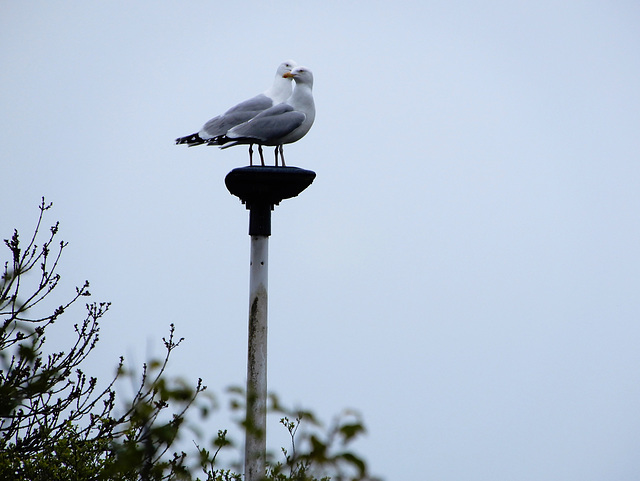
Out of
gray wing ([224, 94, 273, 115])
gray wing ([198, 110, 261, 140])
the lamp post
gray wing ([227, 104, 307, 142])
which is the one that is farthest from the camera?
gray wing ([224, 94, 273, 115])

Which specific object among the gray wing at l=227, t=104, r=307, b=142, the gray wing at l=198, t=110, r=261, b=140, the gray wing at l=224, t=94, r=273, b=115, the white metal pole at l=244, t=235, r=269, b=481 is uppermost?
the gray wing at l=224, t=94, r=273, b=115

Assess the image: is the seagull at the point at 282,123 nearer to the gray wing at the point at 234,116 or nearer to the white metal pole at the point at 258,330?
the gray wing at the point at 234,116

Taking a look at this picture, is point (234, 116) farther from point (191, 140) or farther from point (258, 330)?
point (258, 330)

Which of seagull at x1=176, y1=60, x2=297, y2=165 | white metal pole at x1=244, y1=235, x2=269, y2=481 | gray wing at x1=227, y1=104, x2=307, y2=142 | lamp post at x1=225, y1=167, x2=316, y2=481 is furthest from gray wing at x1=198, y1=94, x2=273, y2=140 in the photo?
white metal pole at x1=244, y1=235, x2=269, y2=481

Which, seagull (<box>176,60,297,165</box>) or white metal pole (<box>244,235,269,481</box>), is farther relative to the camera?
seagull (<box>176,60,297,165</box>)

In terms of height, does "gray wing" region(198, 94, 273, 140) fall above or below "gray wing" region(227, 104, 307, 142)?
above

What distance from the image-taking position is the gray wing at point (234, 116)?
662 cm

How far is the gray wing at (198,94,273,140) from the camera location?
6.62 metres

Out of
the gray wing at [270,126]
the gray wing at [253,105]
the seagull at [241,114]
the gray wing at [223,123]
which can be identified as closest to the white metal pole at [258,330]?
the gray wing at [270,126]

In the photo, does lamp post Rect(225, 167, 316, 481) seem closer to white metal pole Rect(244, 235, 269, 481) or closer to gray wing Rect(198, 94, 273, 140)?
white metal pole Rect(244, 235, 269, 481)

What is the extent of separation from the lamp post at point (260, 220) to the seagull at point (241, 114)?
0.71m

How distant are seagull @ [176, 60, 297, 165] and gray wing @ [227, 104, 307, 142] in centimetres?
20

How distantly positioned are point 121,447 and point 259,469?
3.47 metres

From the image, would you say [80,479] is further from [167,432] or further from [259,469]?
[167,432]
